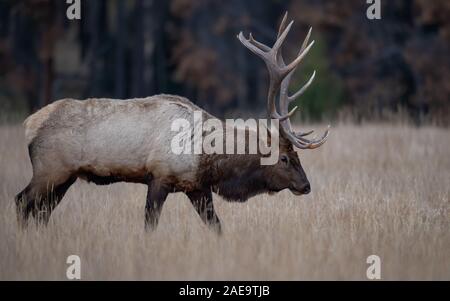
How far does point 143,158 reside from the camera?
7.58m

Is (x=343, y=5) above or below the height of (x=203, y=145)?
above

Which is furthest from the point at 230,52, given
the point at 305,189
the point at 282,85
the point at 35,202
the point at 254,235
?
the point at 254,235

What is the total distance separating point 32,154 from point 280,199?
2996 millimetres

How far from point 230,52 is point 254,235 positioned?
2048 cm

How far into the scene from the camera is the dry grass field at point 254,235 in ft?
20.5

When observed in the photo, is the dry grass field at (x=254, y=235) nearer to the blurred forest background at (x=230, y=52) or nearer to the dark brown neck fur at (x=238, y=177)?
the dark brown neck fur at (x=238, y=177)

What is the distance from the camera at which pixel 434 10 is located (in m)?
23.2

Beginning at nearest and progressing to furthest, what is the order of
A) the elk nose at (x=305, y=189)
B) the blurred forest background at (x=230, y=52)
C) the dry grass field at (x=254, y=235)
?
the dry grass field at (x=254, y=235)
the elk nose at (x=305, y=189)
the blurred forest background at (x=230, y=52)

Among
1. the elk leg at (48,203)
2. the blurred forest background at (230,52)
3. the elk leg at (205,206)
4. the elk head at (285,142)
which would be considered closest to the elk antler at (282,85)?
the elk head at (285,142)

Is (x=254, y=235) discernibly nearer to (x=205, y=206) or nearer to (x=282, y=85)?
(x=205, y=206)

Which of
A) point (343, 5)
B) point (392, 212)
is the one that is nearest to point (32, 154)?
point (392, 212)

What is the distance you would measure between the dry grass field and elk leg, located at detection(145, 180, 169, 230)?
107mm

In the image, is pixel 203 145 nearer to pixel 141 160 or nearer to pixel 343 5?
pixel 141 160
